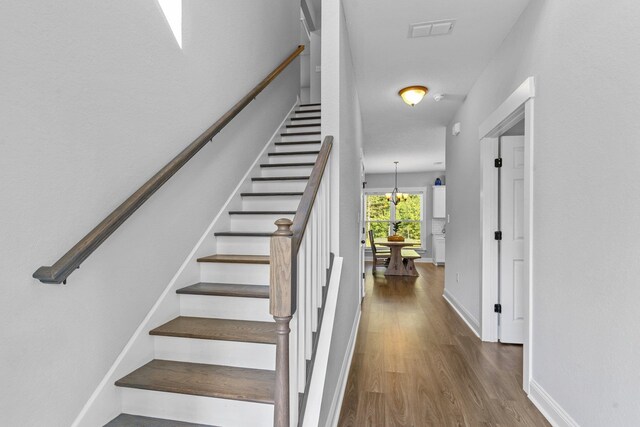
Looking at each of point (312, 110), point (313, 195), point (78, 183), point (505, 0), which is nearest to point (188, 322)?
point (78, 183)

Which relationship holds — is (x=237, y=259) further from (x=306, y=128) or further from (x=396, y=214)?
(x=396, y=214)

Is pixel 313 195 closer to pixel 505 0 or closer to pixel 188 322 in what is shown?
pixel 188 322

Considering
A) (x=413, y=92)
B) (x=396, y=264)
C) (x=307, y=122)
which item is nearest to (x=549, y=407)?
(x=413, y=92)

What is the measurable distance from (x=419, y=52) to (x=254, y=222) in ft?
7.19

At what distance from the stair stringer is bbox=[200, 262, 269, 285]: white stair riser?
7 cm

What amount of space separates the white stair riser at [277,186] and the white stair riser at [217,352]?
5.07 feet

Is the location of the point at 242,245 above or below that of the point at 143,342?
above

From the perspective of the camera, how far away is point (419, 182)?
385 inches

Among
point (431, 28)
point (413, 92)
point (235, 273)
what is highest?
point (431, 28)

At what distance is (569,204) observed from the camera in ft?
5.93

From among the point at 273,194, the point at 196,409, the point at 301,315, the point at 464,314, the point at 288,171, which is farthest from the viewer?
the point at 464,314

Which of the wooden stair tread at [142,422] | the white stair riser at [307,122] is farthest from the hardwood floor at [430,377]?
the white stair riser at [307,122]

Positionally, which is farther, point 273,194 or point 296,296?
point 273,194

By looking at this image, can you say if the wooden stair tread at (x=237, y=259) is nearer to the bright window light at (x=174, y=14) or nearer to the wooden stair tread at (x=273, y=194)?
the wooden stair tread at (x=273, y=194)
